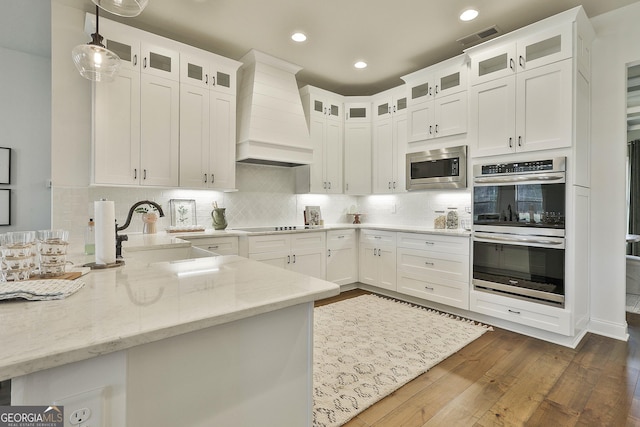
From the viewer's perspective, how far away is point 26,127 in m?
3.74

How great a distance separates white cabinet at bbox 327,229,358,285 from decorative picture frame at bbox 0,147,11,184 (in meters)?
3.88

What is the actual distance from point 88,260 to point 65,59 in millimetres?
2439

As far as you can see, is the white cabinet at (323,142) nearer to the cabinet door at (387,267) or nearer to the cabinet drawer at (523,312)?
the cabinet door at (387,267)

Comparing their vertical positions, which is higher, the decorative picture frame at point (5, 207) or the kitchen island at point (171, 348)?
the decorative picture frame at point (5, 207)

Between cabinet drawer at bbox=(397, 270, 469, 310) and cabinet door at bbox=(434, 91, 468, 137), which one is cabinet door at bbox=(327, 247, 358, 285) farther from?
cabinet door at bbox=(434, 91, 468, 137)

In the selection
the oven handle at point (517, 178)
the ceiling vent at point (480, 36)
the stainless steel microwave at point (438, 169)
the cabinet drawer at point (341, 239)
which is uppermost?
the ceiling vent at point (480, 36)

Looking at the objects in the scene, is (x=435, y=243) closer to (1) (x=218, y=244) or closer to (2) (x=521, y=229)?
(2) (x=521, y=229)

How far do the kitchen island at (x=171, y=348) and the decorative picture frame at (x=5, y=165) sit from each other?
11.8 feet

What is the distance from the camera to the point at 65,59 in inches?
114

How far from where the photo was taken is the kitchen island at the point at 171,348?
67cm

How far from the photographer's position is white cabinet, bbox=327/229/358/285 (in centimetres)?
425

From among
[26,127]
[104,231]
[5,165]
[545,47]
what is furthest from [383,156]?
[5,165]

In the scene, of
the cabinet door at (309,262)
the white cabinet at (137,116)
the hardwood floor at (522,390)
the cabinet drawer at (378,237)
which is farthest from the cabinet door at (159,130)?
the hardwood floor at (522,390)

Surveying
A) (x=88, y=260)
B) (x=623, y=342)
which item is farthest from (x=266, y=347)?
(x=623, y=342)
